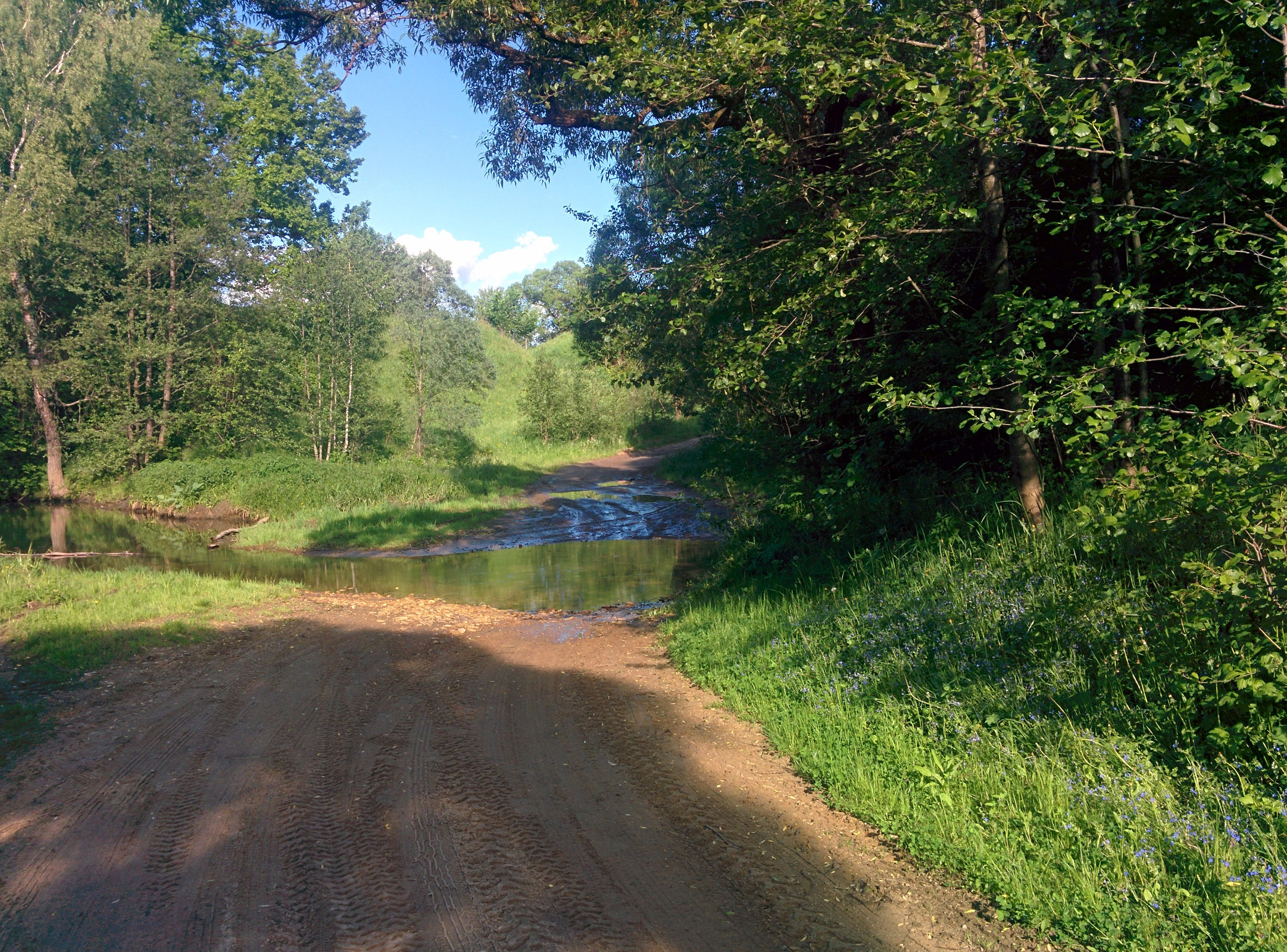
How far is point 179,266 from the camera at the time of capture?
31.3 meters

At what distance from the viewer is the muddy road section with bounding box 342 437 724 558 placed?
2198 centimetres

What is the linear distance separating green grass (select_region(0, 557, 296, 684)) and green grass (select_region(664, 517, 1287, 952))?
6071mm

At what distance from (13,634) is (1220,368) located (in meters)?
A: 11.1

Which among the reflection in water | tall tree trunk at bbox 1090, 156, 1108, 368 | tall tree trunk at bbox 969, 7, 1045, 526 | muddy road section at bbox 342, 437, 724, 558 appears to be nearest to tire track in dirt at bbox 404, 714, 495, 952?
tall tree trunk at bbox 1090, 156, 1108, 368

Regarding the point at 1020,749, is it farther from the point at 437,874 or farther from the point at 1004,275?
the point at 1004,275

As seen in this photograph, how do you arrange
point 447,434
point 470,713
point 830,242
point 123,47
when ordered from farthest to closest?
point 447,434
point 123,47
point 830,242
point 470,713

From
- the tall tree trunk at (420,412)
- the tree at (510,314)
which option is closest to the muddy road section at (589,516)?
the tall tree trunk at (420,412)

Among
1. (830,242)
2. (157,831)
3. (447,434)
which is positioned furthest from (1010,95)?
(447,434)

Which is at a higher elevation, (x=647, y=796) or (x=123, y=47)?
(x=123, y=47)

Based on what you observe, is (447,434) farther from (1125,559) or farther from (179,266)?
(1125,559)

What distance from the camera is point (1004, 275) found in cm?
697

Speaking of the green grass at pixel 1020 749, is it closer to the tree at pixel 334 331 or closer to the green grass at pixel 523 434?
the tree at pixel 334 331

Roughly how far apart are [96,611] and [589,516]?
16845 mm

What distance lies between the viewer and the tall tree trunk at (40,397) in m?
28.8
